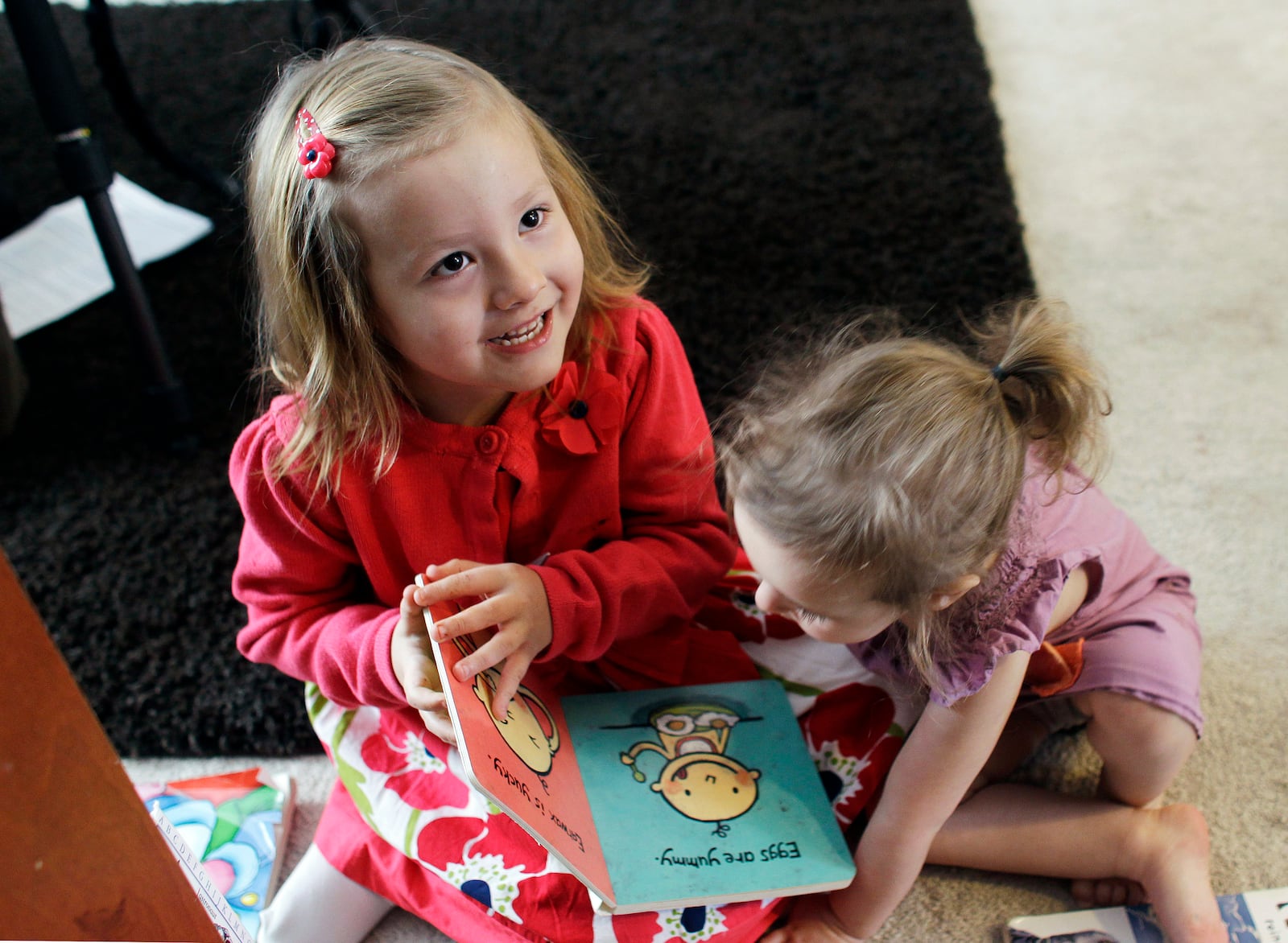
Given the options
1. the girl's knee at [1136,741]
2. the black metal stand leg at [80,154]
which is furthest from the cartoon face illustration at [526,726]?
the black metal stand leg at [80,154]

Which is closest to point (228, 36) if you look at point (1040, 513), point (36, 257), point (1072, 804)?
point (36, 257)

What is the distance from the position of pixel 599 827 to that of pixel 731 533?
0.27 metres

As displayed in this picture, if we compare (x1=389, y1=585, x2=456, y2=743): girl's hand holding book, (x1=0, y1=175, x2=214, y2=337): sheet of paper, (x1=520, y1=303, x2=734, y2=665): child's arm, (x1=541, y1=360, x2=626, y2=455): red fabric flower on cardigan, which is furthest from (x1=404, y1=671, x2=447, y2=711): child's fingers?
(x1=0, y1=175, x2=214, y2=337): sheet of paper

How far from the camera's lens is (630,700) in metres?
0.88

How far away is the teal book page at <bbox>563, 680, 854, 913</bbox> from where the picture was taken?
77 cm

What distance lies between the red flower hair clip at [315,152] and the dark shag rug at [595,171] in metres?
0.49

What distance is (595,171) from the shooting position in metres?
1.52

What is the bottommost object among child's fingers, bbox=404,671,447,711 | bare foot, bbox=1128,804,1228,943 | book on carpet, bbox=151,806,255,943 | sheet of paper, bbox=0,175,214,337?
bare foot, bbox=1128,804,1228,943

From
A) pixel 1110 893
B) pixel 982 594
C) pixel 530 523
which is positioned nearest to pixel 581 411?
pixel 530 523

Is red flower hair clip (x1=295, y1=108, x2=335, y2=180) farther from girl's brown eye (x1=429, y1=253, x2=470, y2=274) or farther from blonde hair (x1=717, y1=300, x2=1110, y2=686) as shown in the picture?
blonde hair (x1=717, y1=300, x2=1110, y2=686)

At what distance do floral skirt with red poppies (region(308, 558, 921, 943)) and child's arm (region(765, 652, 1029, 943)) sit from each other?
0.05m

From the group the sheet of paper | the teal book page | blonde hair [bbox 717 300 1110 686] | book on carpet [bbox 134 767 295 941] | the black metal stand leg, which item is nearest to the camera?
blonde hair [bbox 717 300 1110 686]

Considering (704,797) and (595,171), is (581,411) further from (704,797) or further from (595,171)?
(595,171)

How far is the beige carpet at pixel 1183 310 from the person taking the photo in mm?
910
